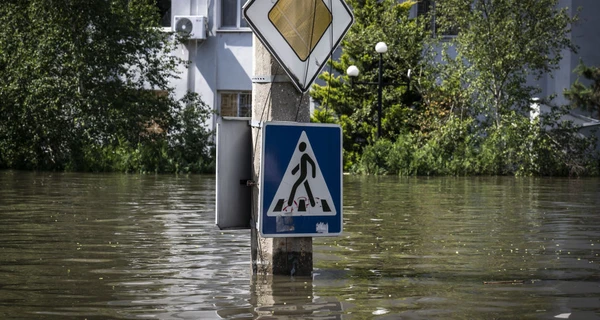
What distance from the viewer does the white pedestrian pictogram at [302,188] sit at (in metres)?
8.17

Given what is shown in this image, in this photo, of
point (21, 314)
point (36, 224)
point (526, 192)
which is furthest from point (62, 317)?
point (526, 192)

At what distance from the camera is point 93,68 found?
110ft

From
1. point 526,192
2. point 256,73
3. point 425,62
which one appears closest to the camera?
point 256,73

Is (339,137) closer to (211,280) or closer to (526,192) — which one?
(211,280)

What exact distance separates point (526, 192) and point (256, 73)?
15367 millimetres

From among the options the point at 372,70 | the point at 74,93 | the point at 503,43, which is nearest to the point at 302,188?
the point at 74,93

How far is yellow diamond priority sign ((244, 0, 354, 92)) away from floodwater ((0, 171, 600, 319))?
60.4 inches

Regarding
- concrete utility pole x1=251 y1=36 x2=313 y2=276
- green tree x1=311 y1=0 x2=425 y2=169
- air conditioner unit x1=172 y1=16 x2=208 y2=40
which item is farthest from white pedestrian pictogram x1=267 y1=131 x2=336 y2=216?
air conditioner unit x1=172 y1=16 x2=208 y2=40

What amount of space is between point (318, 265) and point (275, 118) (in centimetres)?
177

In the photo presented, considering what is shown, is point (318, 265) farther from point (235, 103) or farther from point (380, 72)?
point (235, 103)

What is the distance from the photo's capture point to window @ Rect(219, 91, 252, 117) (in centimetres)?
4269

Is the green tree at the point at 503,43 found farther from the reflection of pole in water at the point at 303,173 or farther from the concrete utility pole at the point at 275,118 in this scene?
the reflection of pole in water at the point at 303,173

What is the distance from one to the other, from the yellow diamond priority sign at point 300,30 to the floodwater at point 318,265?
1.53 meters

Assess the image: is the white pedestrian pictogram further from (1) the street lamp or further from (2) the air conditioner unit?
(2) the air conditioner unit
